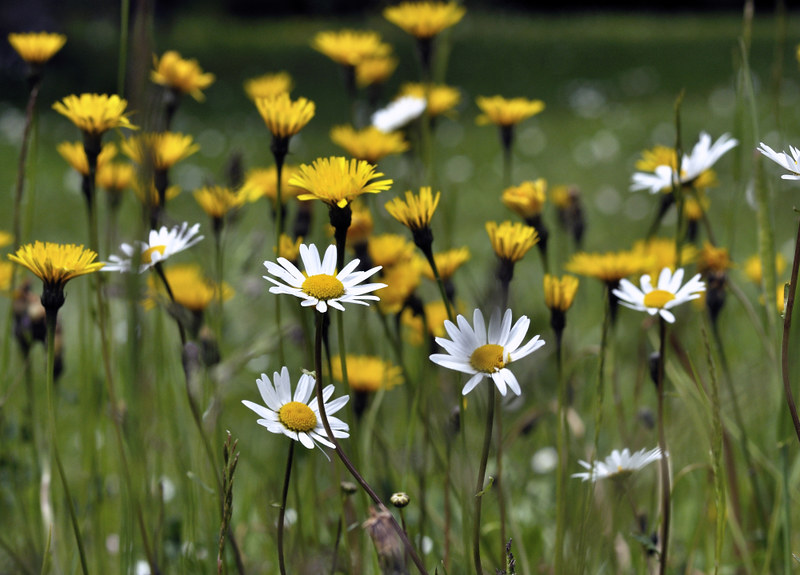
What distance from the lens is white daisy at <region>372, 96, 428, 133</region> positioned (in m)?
0.88

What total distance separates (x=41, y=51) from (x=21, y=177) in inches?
3.8

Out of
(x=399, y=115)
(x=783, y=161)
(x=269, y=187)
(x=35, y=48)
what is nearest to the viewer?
(x=783, y=161)

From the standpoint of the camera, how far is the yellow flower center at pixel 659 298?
53 cm

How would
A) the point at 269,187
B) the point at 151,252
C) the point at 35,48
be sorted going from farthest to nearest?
the point at 269,187 → the point at 35,48 → the point at 151,252

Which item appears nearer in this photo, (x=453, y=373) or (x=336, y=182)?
(x=336, y=182)

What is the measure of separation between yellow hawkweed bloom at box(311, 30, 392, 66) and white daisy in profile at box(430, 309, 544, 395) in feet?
1.28

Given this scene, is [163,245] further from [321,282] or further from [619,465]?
[619,465]

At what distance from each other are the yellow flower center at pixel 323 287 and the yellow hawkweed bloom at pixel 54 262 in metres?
0.11

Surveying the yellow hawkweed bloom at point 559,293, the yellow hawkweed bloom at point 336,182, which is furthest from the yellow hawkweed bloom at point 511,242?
the yellow hawkweed bloom at point 336,182

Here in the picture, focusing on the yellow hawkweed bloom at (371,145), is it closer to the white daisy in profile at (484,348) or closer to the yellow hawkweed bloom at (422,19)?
the yellow hawkweed bloom at (422,19)

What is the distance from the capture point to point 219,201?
2.16ft

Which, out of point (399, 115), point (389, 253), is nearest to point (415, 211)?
point (389, 253)

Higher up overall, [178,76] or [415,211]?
[178,76]

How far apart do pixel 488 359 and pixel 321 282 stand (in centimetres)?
10
